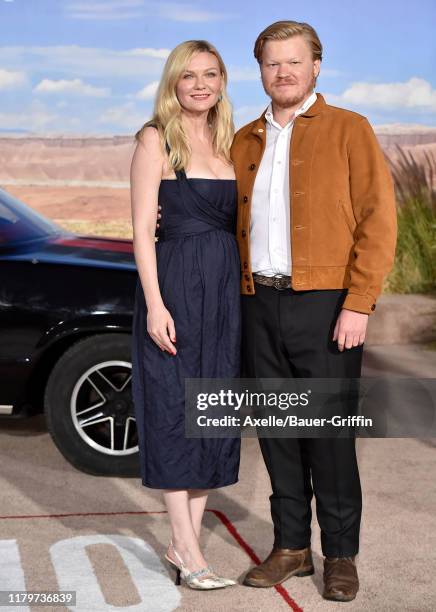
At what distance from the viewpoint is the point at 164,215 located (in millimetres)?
4289

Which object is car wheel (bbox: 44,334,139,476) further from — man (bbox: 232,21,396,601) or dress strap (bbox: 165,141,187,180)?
dress strap (bbox: 165,141,187,180)

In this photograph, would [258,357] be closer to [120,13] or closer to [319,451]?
[319,451]

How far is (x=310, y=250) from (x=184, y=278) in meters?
0.49

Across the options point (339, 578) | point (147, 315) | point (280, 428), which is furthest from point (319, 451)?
point (147, 315)

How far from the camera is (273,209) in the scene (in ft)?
13.8

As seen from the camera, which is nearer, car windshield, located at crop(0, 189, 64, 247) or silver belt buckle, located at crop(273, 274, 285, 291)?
silver belt buckle, located at crop(273, 274, 285, 291)

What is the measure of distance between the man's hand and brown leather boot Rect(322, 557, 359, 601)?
32.5 inches

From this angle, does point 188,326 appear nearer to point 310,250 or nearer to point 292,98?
point 310,250

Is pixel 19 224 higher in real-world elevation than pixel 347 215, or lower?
lower

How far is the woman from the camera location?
421 centimetres

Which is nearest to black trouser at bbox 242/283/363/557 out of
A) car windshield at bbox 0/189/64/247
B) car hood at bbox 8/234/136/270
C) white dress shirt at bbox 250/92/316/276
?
white dress shirt at bbox 250/92/316/276

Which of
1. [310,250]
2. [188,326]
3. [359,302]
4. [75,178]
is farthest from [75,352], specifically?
[75,178]

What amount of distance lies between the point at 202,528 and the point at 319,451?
1065mm

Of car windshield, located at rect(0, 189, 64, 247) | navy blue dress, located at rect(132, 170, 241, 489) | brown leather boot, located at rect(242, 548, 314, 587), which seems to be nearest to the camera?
navy blue dress, located at rect(132, 170, 241, 489)
